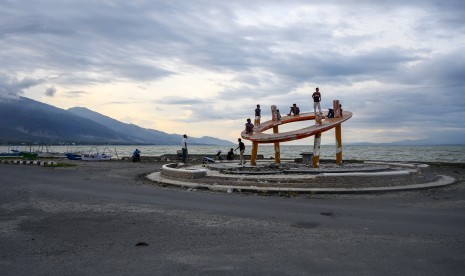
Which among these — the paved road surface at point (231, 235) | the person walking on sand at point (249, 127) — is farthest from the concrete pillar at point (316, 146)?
the paved road surface at point (231, 235)

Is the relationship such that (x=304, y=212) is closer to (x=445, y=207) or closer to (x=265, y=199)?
(x=265, y=199)

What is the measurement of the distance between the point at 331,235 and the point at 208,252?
254 cm

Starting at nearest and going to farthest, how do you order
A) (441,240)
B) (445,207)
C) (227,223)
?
1. (441,240)
2. (227,223)
3. (445,207)

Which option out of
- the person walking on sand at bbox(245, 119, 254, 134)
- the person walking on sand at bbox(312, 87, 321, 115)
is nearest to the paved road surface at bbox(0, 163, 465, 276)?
the person walking on sand at bbox(312, 87, 321, 115)

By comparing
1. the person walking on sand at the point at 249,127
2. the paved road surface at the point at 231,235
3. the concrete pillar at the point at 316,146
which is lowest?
the paved road surface at the point at 231,235

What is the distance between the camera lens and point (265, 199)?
501 inches

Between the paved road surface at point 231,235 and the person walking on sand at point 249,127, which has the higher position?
the person walking on sand at point 249,127

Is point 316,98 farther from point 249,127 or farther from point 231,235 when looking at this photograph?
point 231,235

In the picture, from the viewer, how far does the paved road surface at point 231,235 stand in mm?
5773

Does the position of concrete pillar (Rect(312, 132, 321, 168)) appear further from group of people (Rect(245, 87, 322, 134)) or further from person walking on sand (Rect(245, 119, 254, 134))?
person walking on sand (Rect(245, 119, 254, 134))

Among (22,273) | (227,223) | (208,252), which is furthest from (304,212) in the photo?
(22,273)

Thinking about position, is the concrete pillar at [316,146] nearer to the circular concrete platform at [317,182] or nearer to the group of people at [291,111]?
the group of people at [291,111]

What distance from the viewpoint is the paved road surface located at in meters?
5.77

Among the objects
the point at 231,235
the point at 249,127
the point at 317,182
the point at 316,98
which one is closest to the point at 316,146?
the point at 316,98
